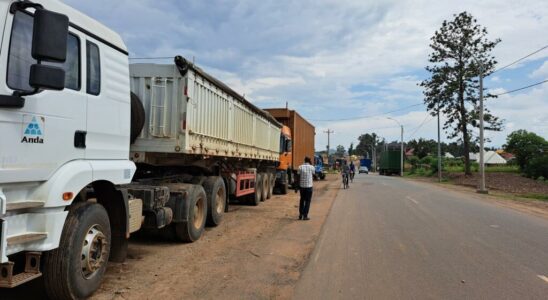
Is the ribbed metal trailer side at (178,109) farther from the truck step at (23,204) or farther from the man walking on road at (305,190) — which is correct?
the truck step at (23,204)

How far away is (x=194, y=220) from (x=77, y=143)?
430cm

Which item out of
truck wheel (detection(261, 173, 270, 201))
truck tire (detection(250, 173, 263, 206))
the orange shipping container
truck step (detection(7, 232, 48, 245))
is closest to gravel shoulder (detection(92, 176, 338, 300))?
truck step (detection(7, 232, 48, 245))

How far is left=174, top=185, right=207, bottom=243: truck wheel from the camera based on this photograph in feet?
27.3

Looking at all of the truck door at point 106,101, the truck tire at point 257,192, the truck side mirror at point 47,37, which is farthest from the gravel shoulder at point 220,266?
the truck tire at point 257,192

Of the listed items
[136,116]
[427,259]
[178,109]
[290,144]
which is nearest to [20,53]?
[136,116]

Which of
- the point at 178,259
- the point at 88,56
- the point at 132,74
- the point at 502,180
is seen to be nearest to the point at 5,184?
the point at 88,56

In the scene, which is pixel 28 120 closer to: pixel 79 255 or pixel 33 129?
pixel 33 129

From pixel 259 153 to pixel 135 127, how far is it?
26.5 feet

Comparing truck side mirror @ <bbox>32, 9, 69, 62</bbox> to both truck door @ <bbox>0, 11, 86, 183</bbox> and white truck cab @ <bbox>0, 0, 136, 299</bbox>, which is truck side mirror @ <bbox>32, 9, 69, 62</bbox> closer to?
white truck cab @ <bbox>0, 0, 136, 299</bbox>

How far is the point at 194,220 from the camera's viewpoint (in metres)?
8.77

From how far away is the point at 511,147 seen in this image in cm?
4497

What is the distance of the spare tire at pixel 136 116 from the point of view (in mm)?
7441

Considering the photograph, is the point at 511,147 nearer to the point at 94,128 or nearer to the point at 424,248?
the point at 424,248

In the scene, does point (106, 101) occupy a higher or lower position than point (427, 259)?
higher
